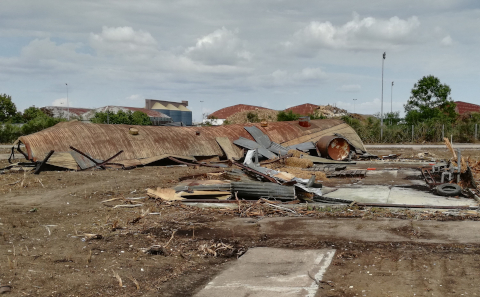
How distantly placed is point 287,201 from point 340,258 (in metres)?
4.06

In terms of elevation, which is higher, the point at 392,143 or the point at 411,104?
the point at 411,104

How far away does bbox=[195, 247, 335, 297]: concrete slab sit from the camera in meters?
5.06

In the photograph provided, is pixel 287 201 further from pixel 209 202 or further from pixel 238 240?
pixel 238 240

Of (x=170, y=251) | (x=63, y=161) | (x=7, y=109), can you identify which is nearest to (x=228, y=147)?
(x=63, y=161)

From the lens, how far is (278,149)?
20.8 meters

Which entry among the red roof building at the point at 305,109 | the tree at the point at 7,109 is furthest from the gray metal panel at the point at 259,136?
the red roof building at the point at 305,109

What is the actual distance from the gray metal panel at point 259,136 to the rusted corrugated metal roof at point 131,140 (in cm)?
25

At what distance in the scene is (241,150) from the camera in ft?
66.2

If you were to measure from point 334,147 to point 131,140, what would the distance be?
9.69m

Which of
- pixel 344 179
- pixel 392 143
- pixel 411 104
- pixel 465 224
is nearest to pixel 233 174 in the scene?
pixel 344 179

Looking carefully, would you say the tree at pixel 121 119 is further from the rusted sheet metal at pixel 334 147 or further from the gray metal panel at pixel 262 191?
the gray metal panel at pixel 262 191

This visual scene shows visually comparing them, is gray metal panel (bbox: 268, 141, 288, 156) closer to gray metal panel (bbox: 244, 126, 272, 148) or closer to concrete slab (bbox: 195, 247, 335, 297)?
gray metal panel (bbox: 244, 126, 272, 148)

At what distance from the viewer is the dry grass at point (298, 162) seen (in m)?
17.6

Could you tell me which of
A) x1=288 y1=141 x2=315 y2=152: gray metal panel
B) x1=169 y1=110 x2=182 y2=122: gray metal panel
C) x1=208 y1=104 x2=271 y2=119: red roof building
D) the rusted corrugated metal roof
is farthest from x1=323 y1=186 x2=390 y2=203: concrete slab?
x1=208 y1=104 x2=271 y2=119: red roof building
